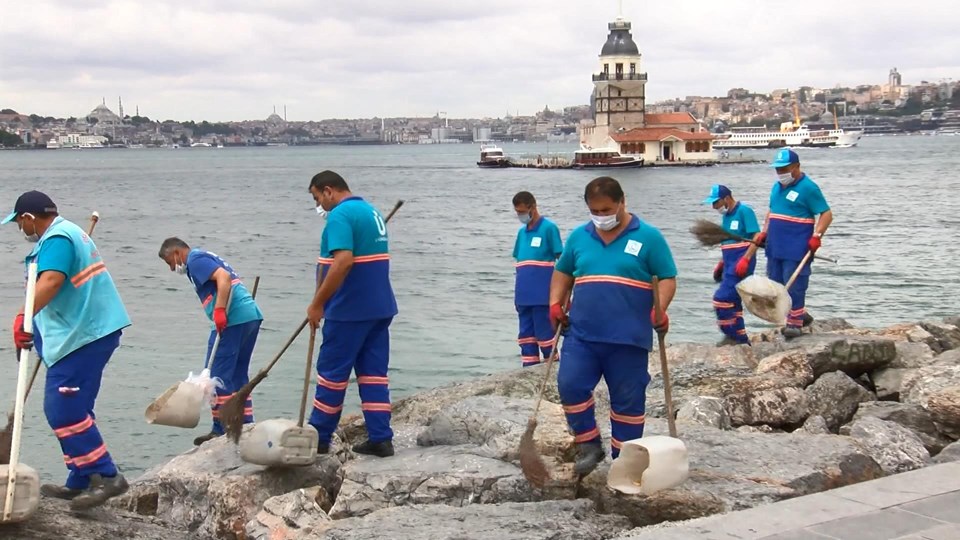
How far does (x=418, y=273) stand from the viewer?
2961cm

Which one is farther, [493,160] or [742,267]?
[493,160]

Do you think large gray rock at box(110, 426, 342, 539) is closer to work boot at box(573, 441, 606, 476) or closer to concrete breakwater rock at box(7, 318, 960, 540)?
concrete breakwater rock at box(7, 318, 960, 540)

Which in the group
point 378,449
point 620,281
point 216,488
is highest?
point 620,281

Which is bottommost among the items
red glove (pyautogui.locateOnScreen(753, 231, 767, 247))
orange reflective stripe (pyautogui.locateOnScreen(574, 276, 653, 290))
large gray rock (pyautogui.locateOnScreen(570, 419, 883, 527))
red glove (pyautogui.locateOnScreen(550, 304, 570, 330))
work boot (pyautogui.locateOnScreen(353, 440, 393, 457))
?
work boot (pyautogui.locateOnScreen(353, 440, 393, 457))

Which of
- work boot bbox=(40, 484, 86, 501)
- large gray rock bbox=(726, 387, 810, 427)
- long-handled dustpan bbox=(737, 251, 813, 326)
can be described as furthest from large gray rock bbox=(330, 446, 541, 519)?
long-handled dustpan bbox=(737, 251, 813, 326)

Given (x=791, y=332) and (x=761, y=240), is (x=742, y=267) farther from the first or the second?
(x=791, y=332)

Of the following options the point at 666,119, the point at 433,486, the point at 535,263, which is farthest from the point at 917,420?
the point at 666,119

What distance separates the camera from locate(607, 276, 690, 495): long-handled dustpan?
6.01 metres

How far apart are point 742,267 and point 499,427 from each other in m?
4.81

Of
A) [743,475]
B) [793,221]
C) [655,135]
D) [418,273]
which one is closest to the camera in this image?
[743,475]

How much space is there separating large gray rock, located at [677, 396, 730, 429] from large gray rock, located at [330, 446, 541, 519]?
1.85m

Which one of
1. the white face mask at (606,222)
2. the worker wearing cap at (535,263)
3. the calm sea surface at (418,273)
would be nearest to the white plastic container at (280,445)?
the white face mask at (606,222)

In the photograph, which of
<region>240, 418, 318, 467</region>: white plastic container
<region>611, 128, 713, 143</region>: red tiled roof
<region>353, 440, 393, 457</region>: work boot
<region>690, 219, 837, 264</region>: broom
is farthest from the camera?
<region>611, 128, 713, 143</region>: red tiled roof

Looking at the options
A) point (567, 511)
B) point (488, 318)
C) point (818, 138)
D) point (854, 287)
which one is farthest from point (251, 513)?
point (818, 138)
